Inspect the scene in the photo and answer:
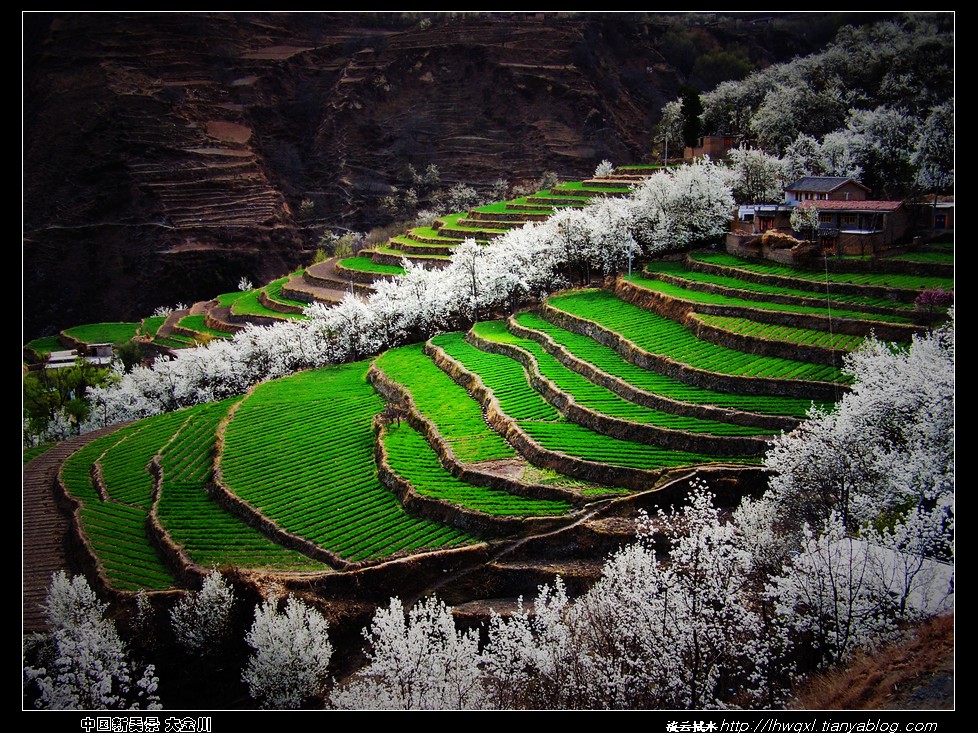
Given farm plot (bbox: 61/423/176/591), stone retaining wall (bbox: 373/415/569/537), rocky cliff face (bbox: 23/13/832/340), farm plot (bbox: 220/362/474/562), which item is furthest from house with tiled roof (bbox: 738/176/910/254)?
rocky cliff face (bbox: 23/13/832/340)

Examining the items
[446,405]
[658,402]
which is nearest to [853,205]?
[658,402]

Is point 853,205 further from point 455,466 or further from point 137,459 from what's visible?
point 137,459

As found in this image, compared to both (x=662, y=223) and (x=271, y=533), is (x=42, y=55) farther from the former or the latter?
(x=271, y=533)

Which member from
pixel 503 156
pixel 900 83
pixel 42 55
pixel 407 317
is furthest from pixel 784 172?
pixel 42 55

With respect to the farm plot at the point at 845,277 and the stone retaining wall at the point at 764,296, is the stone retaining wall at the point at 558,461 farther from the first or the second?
the farm plot at the point at 845,277

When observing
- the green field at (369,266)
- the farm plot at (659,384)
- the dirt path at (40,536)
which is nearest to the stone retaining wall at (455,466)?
the farm plot at (659,384)

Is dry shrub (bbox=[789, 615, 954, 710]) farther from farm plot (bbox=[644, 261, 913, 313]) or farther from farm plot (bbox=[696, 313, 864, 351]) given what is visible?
farm plot (bbox=[644, 261, 913, 313])
